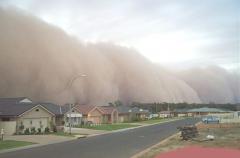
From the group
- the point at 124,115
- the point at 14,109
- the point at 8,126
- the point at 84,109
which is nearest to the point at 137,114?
the point at 124,115

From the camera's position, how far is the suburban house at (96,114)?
69.9 metres

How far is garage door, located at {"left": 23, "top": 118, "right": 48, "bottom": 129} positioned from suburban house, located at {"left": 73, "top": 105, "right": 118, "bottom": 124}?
21.0m

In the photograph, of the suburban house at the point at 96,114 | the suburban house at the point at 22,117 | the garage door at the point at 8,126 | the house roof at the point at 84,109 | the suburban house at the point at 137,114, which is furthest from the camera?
the suburban house at the point at 137,114

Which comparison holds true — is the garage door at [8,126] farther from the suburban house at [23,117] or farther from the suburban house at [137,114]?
the suburban house at [137,114]

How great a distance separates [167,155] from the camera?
780 inches

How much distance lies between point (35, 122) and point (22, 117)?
6.80 ft

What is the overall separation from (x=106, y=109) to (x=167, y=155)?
204 feet

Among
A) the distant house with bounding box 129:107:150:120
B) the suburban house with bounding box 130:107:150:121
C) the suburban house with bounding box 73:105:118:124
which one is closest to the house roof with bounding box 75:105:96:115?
the suburban house with bounding box 73:105:118:124

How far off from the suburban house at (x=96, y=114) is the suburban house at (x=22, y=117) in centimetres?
2086

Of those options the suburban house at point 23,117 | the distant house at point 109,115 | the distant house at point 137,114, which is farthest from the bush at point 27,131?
the distant house at point 137,114

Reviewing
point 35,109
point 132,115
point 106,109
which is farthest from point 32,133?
point 132,115

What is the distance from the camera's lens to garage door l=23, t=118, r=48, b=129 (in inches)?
1701

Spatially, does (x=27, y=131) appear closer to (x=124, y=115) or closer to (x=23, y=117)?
(x=23, y=117)

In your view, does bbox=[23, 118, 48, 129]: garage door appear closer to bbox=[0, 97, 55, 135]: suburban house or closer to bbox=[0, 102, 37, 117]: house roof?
bbox=[0, 97, 55, 135]: suburban house
